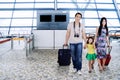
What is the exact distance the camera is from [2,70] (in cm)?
772

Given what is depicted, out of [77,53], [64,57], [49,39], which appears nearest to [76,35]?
[77,53]

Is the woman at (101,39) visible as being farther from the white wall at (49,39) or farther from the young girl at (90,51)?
the white wall at (49,39)

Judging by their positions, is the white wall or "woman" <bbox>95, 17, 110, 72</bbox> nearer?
"woman" <bbox>95, 17, 110, 72</bbox>

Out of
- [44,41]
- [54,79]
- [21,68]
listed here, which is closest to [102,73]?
[54,79]

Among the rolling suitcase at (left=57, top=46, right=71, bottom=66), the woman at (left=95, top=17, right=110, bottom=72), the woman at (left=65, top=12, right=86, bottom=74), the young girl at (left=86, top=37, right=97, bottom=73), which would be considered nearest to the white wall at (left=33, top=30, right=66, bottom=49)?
the rolling suitcase at (left=57, top=46, right=71, bottom=66)

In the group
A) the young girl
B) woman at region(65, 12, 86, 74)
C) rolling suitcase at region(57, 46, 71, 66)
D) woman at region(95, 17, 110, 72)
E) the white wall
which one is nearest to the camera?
woman at region(65, 12, 86, 74)

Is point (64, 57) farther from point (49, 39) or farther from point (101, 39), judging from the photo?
point (49, 39)

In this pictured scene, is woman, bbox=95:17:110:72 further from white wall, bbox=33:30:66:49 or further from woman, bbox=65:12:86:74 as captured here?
white wall, bbox=33:30:66:49

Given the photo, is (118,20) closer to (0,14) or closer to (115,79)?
(0,14)

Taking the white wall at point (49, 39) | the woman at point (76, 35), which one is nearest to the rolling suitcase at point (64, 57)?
the woman at point (76, 35)

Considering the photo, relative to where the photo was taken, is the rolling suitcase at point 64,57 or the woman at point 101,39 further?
the rolling suitcase at point 64,57

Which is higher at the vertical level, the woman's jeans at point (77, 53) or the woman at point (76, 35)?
the woman at point (76, 35)

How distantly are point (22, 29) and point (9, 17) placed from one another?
1.86 m

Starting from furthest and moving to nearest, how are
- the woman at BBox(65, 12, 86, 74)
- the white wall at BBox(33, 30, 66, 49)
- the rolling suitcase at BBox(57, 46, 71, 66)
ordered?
1. the white wall at BBox(33, 30, 66, 49)
2. the rolling suitcase at BBox(57, 46, 71, 66)
3. the woman at BBox(65, 12, 86, 74)
